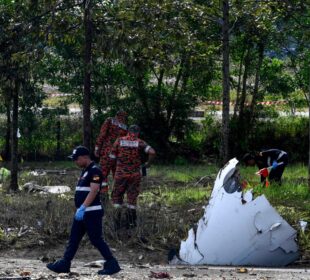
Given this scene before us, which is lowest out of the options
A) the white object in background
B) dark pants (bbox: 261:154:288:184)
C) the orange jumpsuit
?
the white object in background

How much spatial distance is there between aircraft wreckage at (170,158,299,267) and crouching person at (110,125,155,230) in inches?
66.4

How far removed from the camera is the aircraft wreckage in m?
11.1

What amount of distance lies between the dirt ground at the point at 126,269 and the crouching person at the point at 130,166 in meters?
0.73

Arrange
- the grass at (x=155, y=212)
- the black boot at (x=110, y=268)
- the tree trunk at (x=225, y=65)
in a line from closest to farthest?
1. the black boot at (x=110, y=268)
2. the grass at (x=155, y=212)
3. the tree trunk at (x=225, y=65)

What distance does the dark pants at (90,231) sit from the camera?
993 centimetres

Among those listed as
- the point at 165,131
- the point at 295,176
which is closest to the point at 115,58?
the point at 295,176

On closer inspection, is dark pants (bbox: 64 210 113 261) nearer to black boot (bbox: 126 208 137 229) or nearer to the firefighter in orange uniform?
black boot (bbox: 126 208 137 229)

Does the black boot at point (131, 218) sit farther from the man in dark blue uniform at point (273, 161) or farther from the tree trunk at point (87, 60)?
the man in dark blue uniform at point (273, 161)

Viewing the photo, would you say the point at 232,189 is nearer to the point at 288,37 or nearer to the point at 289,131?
the point at 288,37

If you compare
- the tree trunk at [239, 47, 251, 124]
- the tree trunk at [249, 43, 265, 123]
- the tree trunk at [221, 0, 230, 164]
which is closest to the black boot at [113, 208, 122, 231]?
the tree trunk at [221, 0, 230, 164]

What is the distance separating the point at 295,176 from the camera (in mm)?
18859

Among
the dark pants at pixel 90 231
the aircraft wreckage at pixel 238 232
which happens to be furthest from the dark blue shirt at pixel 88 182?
the aircraft wreckage at pixel 238 232

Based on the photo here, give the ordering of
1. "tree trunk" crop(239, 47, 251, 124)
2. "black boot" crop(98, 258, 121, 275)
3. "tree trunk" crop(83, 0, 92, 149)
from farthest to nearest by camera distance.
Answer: "tree trunk" crop(239, 47, 251, 124) < "tree trunk" crop(83, 0, 92, 149) < "black boot" crop(98, 258, 121, 275)

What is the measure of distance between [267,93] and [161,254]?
12517mm
